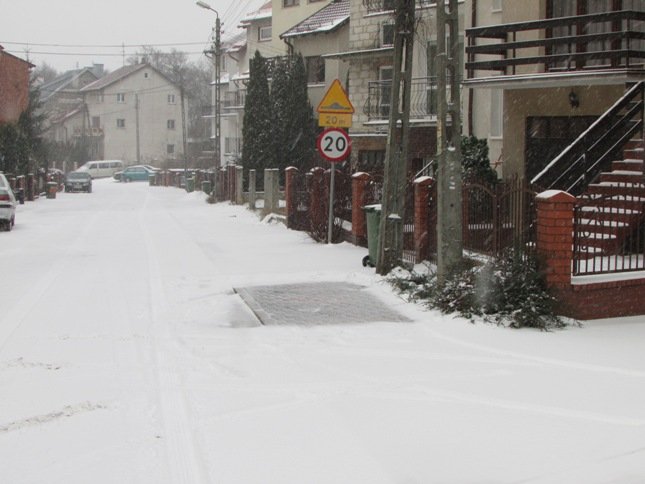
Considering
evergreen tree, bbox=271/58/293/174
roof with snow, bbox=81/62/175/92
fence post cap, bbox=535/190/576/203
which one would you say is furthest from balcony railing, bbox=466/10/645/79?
roof with snow, bbox=81/62/175/92

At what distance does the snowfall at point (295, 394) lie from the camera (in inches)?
222

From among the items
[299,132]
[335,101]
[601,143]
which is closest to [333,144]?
[335,101]

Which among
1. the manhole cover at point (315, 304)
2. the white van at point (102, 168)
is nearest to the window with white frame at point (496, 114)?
the manhole cover at point (315, 304)

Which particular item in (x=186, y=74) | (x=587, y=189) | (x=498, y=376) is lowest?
(x=498, y=376)

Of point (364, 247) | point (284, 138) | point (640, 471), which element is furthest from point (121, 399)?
point (284, 138)

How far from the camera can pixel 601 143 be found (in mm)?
15062

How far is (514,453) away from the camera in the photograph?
5859 millimetres

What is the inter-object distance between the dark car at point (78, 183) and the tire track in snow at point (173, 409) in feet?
155

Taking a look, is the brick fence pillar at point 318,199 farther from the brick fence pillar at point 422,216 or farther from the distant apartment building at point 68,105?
the distant apartment building at point 68,105

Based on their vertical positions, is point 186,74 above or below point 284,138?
above

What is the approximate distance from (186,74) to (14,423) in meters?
122

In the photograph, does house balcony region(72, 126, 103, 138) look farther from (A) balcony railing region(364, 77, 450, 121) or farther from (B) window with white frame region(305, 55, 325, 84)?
(A) balcony railing region(364, 77, 450, 121)

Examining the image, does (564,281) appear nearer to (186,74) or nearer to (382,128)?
(382,128)

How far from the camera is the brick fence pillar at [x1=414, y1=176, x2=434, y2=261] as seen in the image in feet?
47.3
